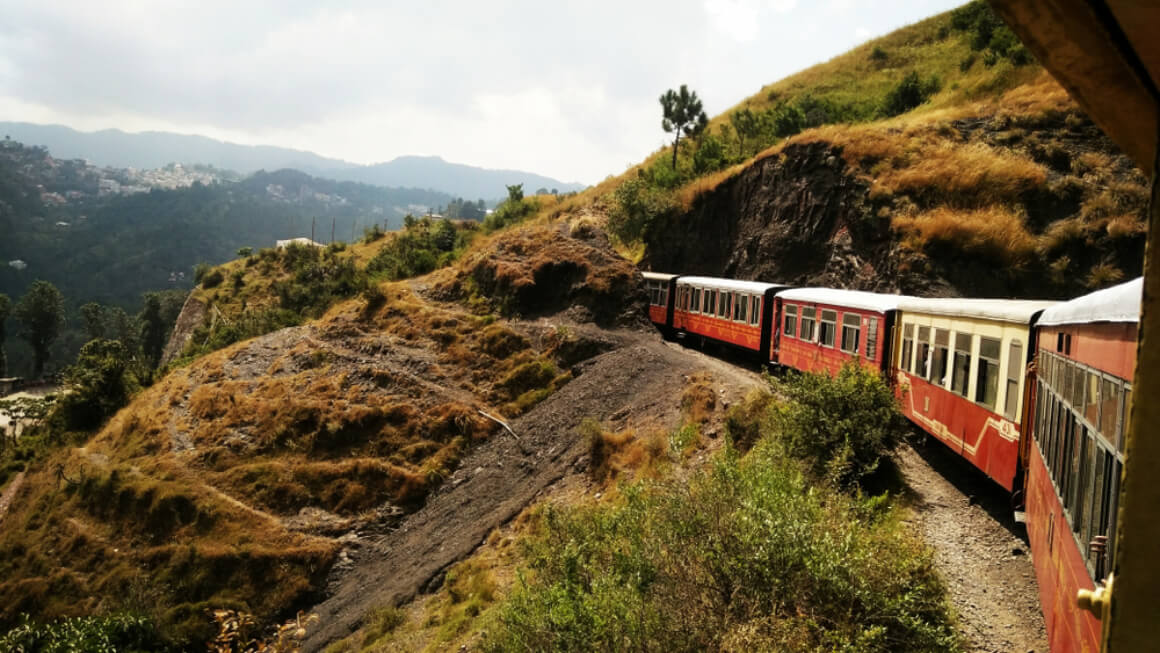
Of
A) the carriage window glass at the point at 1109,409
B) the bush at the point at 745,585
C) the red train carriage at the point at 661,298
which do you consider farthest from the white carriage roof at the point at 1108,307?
the red train carriage at the point at 661,298

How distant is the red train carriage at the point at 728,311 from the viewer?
2184 centimetres

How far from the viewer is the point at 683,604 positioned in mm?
6727

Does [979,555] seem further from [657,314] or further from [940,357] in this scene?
[657,314]

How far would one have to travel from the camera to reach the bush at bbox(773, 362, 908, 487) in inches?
416

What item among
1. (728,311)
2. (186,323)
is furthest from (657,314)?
(186,323)

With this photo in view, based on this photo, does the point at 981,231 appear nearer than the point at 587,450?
No

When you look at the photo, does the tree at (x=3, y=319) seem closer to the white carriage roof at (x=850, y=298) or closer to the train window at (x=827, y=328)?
the white carriage roof at (x=850, y=298)

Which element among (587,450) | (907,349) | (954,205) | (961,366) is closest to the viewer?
(961,366)

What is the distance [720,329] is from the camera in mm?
24844

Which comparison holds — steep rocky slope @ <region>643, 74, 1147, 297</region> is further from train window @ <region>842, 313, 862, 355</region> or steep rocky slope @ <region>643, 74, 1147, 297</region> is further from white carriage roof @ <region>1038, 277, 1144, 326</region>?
white carriage roof @ <region>1038, 277, 1144, 326</region>

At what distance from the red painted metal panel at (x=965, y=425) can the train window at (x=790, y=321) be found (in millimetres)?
5456

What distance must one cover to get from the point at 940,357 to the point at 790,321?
7855 mm

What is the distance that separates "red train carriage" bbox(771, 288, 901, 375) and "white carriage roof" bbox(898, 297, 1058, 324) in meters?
1.32

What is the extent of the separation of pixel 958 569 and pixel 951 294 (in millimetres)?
20225
